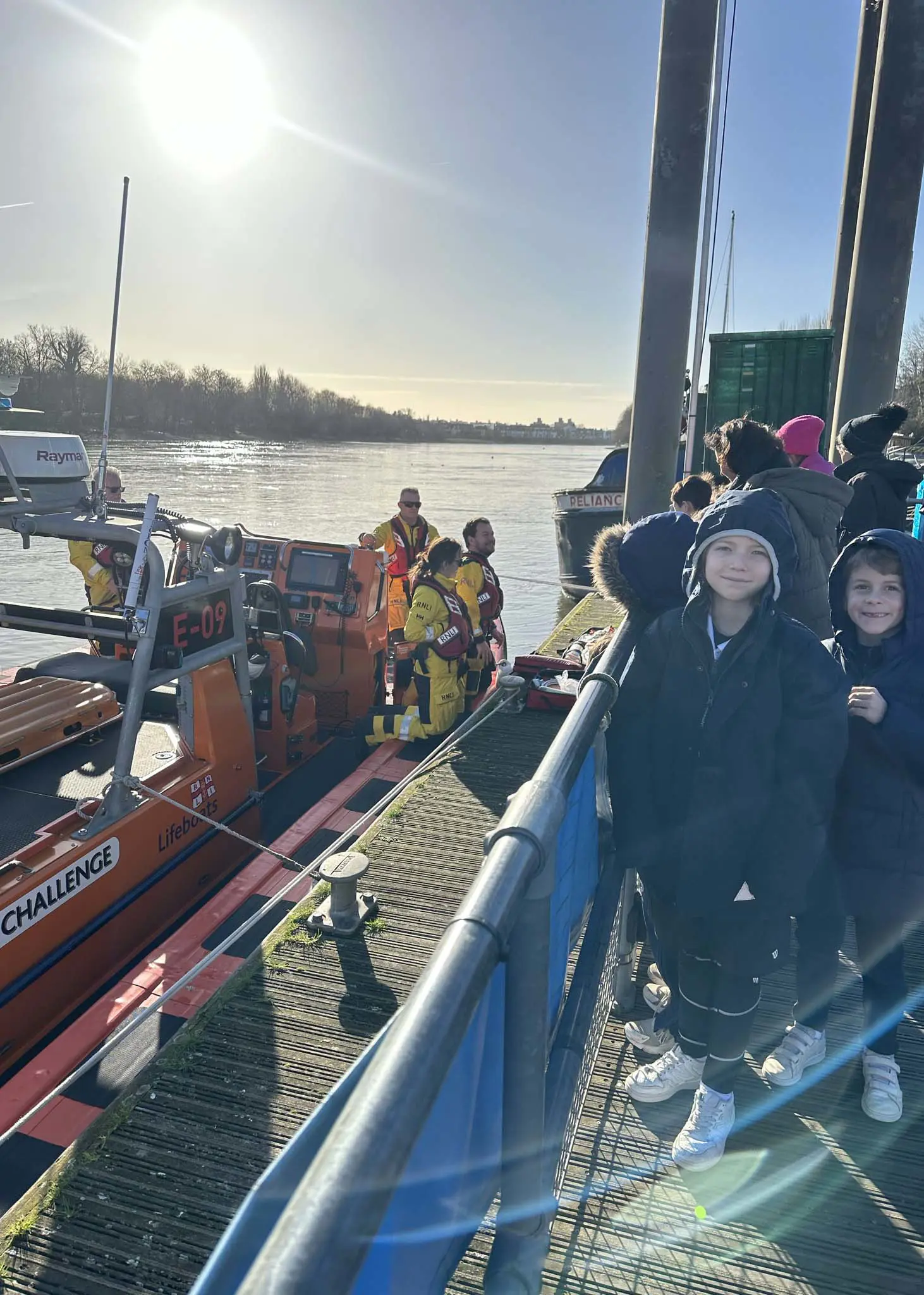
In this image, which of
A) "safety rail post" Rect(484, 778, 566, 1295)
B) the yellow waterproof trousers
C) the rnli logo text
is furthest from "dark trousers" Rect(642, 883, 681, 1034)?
the yellow waterproof trousers

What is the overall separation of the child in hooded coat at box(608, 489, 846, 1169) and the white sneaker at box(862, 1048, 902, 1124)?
451 mm

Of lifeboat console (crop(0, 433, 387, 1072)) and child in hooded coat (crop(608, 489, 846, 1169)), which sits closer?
child in hooded coat (crop(608, 489, 846, 1169))

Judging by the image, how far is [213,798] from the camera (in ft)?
16.9

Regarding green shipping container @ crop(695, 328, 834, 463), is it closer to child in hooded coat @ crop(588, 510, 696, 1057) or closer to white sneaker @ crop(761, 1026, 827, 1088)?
child in hooded coat @ crop(588, 510, 696, 1057)

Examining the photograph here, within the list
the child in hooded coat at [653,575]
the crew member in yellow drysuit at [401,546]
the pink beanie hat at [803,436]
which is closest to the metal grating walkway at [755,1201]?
the child in hooded coat at [653,575]

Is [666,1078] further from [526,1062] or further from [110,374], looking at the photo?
[110,374]

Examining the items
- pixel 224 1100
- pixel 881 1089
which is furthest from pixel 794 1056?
pixel 224 1100

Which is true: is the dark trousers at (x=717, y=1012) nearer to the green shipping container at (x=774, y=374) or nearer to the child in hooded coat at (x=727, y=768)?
the child in hooded coat at (x=727, y=768)

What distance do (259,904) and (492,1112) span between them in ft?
11.9

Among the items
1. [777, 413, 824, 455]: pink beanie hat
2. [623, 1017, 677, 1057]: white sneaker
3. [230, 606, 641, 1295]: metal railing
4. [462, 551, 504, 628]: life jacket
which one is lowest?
[623, 1017, 677, 1057]: white sneaker

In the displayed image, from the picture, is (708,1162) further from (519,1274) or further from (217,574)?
(217,574)

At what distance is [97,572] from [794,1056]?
268 inches

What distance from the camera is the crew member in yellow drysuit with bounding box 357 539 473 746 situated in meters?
6.18

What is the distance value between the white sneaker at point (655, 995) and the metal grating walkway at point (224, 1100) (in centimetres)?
91
